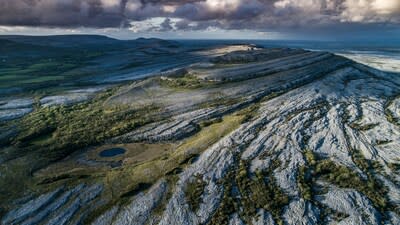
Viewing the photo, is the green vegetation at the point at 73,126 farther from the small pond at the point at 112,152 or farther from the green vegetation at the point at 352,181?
the green vegetation at the point at 352,181

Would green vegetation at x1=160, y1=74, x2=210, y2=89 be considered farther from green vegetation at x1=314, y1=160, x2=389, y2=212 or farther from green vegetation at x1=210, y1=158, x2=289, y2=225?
green vegetation at x1=314, y1=160, x2=389, y2=212

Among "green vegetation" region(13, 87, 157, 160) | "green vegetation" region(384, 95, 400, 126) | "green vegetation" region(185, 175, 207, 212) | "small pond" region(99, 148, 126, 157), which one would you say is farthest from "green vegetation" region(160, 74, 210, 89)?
"green vegetation" region(185, 175, 207, 212)

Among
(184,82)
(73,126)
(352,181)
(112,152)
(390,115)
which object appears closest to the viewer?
(352,181)

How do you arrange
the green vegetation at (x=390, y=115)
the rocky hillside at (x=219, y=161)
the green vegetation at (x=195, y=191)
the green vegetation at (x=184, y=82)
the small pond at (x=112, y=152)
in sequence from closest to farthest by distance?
the rocky hillside at (x=219, y=161)
the green vegetation at (x=195, y=191)
the small pond at (x=112, y=152)
the green vegetation at (x=390, y=115)
the green vegetation at (x=184, y=82)

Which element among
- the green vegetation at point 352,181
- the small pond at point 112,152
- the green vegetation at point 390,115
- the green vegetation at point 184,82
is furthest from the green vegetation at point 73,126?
the green vegetation at point 390,115

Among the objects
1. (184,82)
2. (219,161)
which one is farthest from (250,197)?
(184,82)

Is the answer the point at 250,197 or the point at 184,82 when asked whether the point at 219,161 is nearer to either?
the point at 250,197

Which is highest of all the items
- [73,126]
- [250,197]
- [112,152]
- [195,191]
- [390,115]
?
[390,115]
